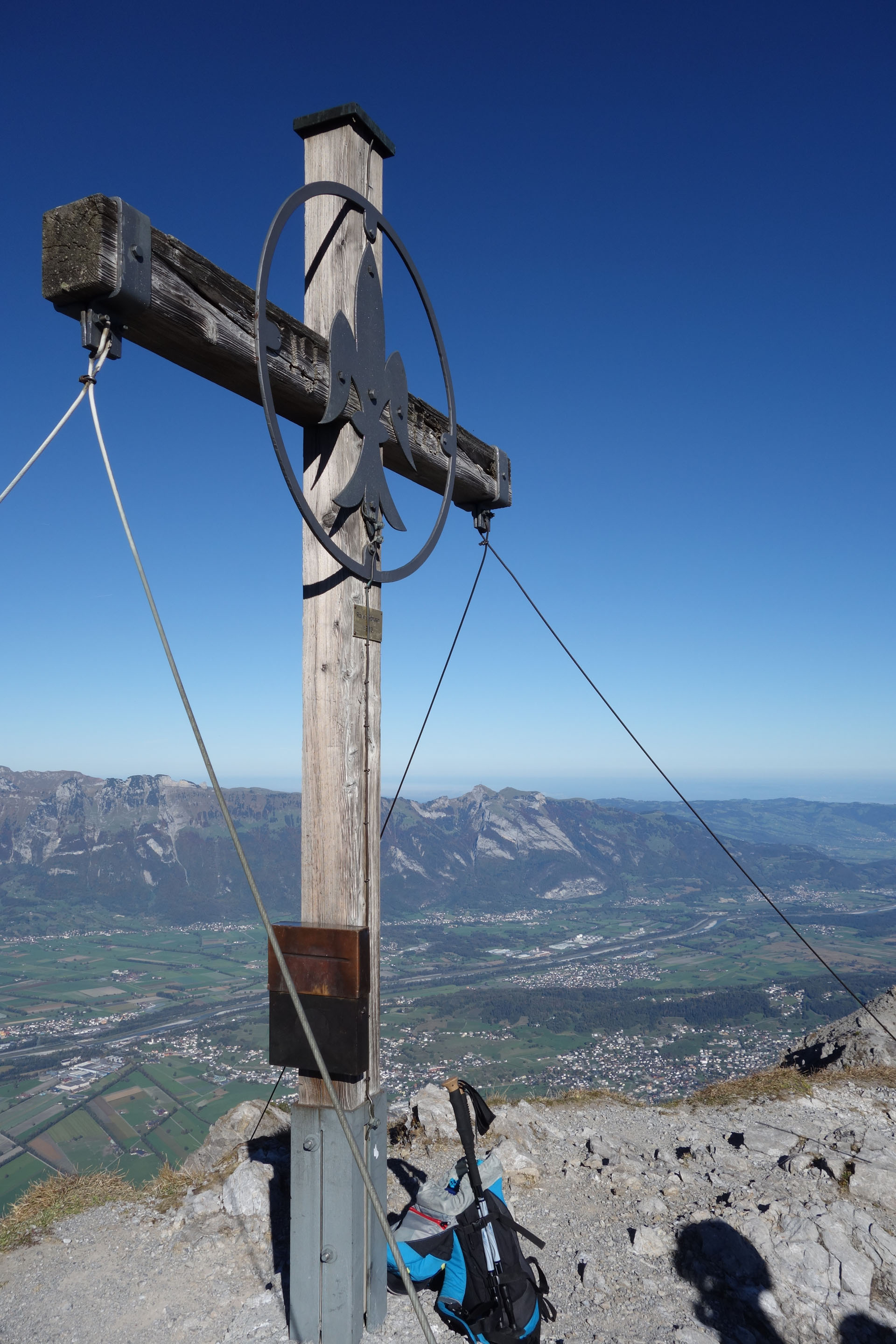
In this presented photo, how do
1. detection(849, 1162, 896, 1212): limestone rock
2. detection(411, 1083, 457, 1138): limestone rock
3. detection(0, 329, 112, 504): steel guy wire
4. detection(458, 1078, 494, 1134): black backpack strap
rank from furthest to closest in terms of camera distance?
1. detection(411, 1083, 457, 1138): limestone rock
2. detection(849, 1162, 896, 1212): limestone rock
3. detection(458, 1078, 494, 1134): black backpack strap
4. detection(0, 329, 112, 504): steel guy wire

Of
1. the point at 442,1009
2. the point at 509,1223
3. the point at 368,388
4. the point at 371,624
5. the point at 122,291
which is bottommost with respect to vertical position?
the point at 442,1009

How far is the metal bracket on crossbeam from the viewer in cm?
218

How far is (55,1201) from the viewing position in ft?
16.0

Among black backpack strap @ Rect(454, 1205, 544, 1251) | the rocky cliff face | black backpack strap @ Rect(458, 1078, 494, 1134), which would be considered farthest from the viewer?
the rocky cliff face

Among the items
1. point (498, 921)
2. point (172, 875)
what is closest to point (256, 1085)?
point (498, 921)

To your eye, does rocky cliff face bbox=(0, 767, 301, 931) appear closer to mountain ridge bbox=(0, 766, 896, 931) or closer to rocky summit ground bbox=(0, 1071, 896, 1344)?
mountain ridge bbox=(0, 766, 896, 931)

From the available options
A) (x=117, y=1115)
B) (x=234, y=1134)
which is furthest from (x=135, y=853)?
(x=234, y=1134)

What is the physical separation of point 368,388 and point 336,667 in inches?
52.7

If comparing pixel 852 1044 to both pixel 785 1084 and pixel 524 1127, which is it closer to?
pixel 785 1084

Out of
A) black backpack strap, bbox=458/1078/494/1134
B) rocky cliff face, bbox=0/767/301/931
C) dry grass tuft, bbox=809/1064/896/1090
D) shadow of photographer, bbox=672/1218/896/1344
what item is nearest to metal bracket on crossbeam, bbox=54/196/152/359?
black backpack strap, bbox=458/1078/494/1134

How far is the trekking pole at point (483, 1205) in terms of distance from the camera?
345cm

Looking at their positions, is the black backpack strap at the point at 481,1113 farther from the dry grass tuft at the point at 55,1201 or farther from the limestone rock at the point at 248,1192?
the dry grass tuft at the point at 55,1201

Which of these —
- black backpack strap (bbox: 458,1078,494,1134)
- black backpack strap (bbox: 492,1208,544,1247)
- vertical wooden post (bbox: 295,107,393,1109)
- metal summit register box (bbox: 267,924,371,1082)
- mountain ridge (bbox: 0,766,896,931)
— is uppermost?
vertical wooden post (bbox: 295,107,393,1109)

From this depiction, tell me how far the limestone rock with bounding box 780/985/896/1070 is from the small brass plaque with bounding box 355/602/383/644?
7.11 m
